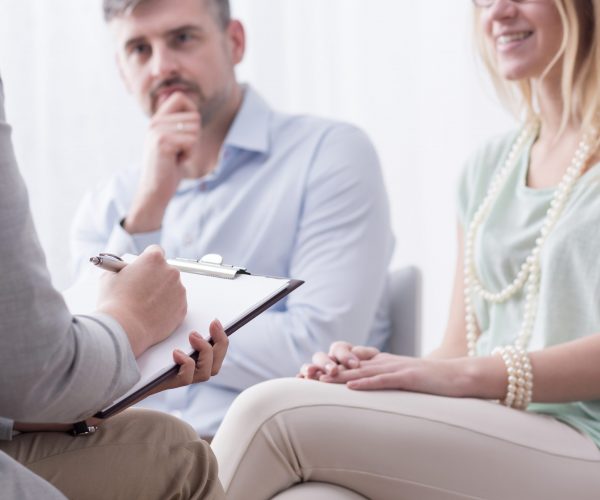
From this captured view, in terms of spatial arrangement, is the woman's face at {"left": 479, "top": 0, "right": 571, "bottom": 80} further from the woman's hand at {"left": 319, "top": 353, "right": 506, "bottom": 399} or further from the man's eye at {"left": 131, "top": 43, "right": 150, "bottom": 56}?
the man's eye at {"left": 131, "top": 43, "right": 150, "bottom": 56}

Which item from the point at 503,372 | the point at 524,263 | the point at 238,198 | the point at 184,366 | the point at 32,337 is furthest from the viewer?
the point at 238,198

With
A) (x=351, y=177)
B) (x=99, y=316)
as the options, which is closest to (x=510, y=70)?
(x=351, y=177)

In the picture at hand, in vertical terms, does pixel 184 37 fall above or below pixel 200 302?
above

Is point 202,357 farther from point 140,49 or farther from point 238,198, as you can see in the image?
point 140,49

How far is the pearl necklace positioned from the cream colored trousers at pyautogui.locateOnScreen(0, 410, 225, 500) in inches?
24.9

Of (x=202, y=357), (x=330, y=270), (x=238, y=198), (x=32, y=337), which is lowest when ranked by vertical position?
(x=330, y=270)

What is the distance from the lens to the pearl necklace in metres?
1.70

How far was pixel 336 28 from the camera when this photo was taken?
11.2 ft

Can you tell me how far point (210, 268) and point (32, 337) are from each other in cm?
42

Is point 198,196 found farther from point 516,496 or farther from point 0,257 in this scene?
point 0,257

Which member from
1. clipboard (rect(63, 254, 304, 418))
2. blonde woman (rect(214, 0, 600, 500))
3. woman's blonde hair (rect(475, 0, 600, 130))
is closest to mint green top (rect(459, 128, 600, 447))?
blonde woman (rect(214, 0, 600, 500))

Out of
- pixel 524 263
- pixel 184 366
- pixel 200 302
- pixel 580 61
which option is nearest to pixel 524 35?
pixel 580 61

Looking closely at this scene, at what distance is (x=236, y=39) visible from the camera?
259cm

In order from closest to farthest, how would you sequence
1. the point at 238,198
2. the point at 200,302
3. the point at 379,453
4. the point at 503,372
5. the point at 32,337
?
the point at 32,337 → the point at 200,302 → the point at 379,453 → the point at 503,372 → the point at 238,198
